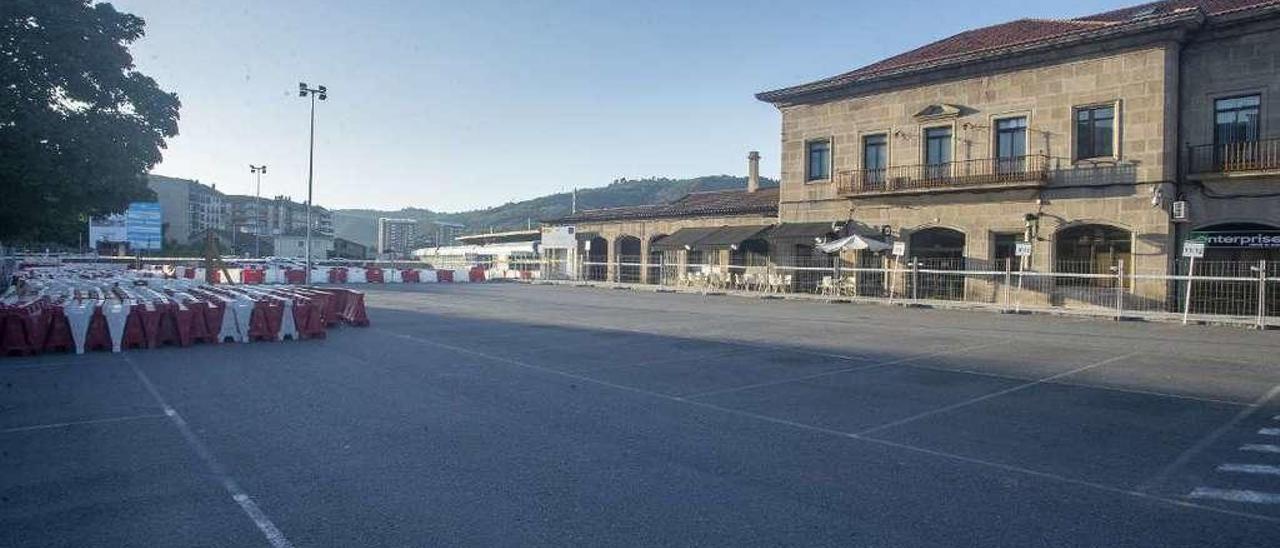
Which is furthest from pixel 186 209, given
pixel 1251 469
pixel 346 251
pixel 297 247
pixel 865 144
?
pixel 1251 469

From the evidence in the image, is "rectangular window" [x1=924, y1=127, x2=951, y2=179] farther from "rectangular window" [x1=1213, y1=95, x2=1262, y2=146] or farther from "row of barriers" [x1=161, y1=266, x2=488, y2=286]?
"row of barriers" [x1=161, y1=266, x2=488, y2=286]

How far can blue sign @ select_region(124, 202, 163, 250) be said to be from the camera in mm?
42750

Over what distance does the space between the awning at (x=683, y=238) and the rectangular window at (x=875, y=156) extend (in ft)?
26.7

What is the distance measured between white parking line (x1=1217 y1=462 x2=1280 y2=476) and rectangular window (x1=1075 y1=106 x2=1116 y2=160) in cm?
2081

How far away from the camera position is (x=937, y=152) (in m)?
28.1

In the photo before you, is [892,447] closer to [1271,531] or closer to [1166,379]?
[1271,531]

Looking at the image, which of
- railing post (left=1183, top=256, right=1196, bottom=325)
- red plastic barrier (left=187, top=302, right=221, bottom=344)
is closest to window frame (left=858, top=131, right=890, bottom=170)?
railing post (left=1183, top=256, right=1196, bottom=325)

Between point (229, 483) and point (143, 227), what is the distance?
45.6 metres

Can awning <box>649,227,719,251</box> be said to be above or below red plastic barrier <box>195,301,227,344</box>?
above

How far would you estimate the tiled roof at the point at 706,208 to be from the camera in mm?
35344

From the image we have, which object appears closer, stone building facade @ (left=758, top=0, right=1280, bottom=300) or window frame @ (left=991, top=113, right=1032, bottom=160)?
stone building facade @ (left=758, top=0, right=1280, bottom=300)

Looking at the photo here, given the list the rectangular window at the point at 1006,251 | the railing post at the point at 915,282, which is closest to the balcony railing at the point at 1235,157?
the rectangular window at the point at 1006,251

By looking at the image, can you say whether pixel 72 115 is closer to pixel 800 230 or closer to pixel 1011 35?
pixel 800 230

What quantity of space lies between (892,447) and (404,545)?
4.29 meters
